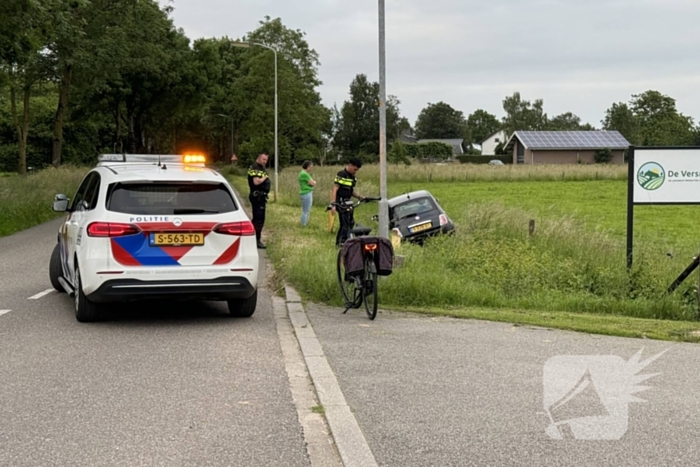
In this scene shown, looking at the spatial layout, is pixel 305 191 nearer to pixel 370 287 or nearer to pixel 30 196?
pixel 370 287

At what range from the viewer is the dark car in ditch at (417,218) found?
53.3 ft

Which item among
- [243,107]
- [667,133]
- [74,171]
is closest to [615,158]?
[667,133]

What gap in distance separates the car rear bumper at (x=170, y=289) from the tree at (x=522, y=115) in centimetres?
13265

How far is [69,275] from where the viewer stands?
9.12 meters

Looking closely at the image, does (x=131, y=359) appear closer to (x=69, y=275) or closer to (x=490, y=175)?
(x=69, y=275)

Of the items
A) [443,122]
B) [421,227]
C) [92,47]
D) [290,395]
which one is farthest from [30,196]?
[443,122]

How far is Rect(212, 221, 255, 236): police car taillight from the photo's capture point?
8.12 m

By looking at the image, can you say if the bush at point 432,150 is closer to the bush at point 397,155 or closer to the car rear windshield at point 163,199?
the bush at point 397,155

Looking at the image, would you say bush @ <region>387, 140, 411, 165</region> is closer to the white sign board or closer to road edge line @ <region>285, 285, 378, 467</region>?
the white sign board

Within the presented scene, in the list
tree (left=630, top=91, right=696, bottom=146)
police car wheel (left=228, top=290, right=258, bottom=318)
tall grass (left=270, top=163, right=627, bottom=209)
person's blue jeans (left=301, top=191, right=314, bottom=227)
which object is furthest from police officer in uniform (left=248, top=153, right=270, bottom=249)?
tree (left=630, top=91, right=696, bottom=146)

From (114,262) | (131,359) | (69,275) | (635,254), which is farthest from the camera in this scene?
(635,254)

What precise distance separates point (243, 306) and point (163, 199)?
4.85ft

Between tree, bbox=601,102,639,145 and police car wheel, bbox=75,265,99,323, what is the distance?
113m

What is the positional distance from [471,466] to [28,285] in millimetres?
8744
